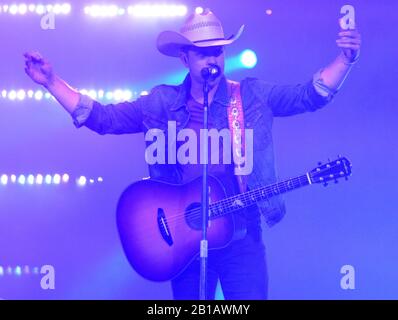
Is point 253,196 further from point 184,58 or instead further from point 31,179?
point 31,179

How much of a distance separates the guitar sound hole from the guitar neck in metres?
0.07

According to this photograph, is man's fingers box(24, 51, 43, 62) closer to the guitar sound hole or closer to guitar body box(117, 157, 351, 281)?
guitar body box(117, 157, 351, 281)

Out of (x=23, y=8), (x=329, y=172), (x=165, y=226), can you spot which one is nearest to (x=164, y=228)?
(x=165, y=226)

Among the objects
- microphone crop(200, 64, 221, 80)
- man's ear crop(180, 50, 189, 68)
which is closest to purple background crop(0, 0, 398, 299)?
man's ear crop(180, 50, 189, 68)

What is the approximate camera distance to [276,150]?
3928 millimetres

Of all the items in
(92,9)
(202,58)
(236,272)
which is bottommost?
(236,272)

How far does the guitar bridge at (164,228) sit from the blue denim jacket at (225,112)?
6.5 inches

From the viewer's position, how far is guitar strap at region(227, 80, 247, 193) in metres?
3.48

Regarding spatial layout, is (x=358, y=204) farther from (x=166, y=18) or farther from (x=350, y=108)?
(x=166, y=18)

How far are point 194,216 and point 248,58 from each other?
38.3 inches

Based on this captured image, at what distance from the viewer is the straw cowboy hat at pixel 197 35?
3.52m

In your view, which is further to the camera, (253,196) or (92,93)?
(92,93)

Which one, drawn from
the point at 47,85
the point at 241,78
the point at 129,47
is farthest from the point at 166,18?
the point at 47,85
